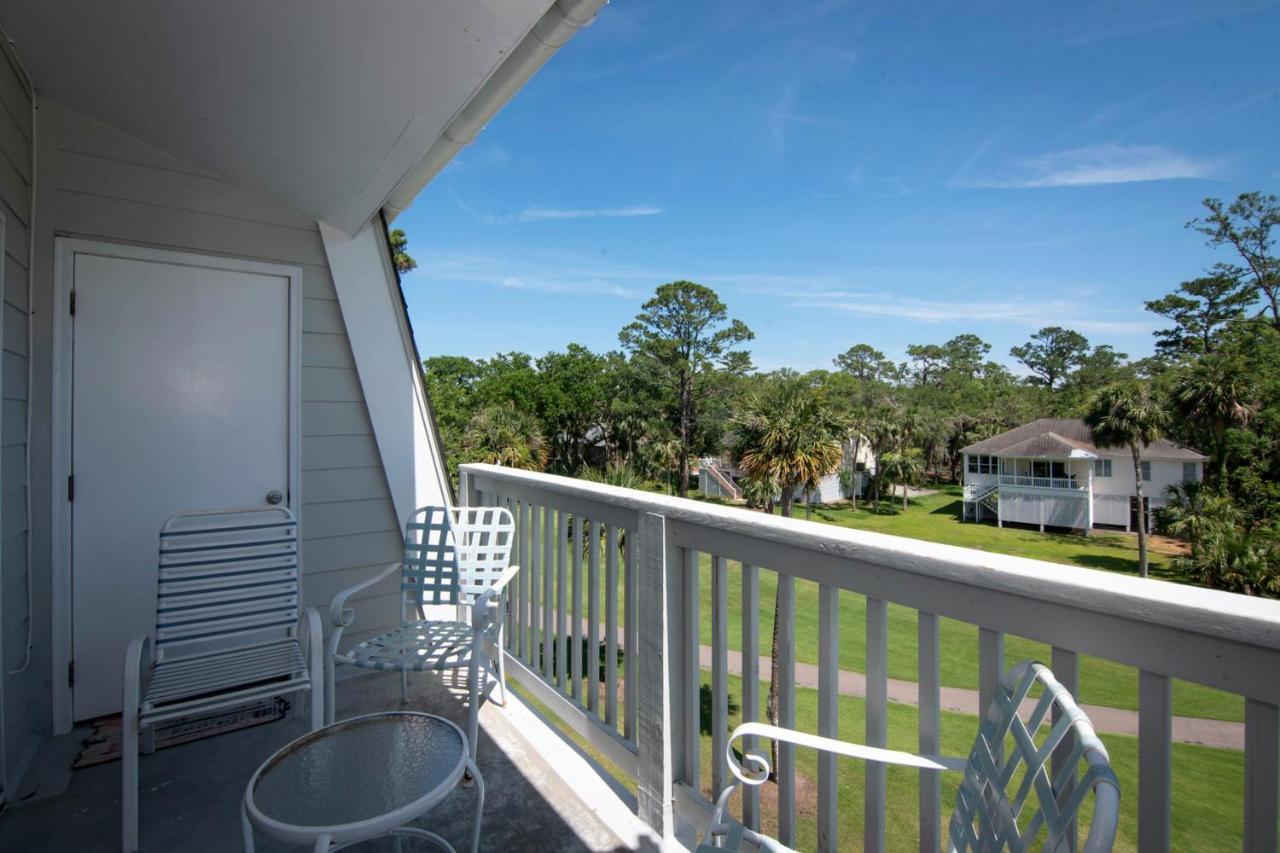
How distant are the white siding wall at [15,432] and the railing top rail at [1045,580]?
246 cm

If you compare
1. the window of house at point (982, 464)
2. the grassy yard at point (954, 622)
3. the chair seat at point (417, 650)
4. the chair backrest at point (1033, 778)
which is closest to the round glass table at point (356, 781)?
the chair seat at point (417, 650)

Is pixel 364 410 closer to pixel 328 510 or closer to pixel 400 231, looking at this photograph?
pixel 328 510

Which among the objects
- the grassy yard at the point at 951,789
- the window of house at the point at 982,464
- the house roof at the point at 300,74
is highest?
the house roof at the point at 300,74

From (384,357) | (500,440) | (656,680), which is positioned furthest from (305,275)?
(500,440)

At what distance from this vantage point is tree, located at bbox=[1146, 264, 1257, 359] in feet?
89.0

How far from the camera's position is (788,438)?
11.9 m

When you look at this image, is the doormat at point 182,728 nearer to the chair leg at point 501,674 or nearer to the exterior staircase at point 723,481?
the chair leg at point 501,674

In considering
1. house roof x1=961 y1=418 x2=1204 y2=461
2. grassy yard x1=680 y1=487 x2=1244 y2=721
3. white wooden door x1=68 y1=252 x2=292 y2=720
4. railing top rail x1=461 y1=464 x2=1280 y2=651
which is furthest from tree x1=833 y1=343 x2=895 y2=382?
railing top rail x1=461 y1=464 x2=1280 y2=651

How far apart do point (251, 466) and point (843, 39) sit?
3097 cm

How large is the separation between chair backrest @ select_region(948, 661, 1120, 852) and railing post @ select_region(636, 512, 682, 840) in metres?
0.91

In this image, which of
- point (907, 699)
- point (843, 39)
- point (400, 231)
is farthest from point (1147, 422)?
point (400, 231)

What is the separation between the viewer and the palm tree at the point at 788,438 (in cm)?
1179

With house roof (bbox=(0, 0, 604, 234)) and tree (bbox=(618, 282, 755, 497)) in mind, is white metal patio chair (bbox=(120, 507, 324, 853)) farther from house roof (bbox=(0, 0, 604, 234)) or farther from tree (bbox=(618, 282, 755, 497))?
tree (bbox=(618, 282, 755, 497))

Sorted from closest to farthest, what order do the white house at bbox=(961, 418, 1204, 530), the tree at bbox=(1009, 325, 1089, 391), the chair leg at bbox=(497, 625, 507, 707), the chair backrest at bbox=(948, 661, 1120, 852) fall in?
the chair backrest at bbox=(948, 661, 1120, 852) → the chair leg at bbox=(497, 625, 507, 707) → the white house at bbox=(961, 418, 1204, 530) → the tree at bbox=(1009, 325, 1089, 391)
